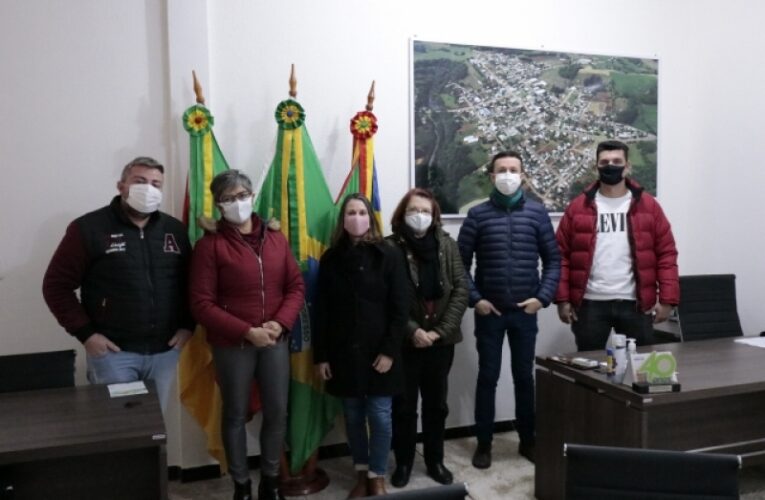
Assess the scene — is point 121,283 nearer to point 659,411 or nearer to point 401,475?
point 401,475

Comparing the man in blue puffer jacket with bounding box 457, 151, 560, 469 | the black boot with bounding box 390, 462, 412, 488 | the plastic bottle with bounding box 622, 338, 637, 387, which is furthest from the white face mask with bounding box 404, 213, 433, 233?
the black boot with bounding box 390, 462, 412, 488

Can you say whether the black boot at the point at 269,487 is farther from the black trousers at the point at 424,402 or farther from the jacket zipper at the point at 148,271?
the jacket zipper at the point at 148,271

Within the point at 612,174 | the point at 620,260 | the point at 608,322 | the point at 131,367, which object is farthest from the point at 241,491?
the point at 612,174

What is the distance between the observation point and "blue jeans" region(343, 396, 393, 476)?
2746 mm

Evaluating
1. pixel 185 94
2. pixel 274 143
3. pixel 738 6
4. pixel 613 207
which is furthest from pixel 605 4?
pixel 185 94

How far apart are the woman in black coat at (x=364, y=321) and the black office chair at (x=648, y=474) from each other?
134cm

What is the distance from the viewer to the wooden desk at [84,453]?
1.70m

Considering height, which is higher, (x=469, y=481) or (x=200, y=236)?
(x=200, y=236)

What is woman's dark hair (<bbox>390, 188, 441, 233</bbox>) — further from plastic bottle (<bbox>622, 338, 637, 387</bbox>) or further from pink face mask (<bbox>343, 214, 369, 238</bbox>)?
plastic bottle (<bbox>622, 338, 637, 387</bbox>)

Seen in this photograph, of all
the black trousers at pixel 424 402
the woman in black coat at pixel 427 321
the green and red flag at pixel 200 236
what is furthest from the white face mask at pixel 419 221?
the green and red flag at pixel 200 236

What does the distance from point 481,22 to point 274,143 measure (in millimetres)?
1462

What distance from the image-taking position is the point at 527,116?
147 inches

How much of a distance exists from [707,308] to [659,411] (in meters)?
1.43

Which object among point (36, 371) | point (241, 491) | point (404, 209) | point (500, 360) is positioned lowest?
point (241, 491)
